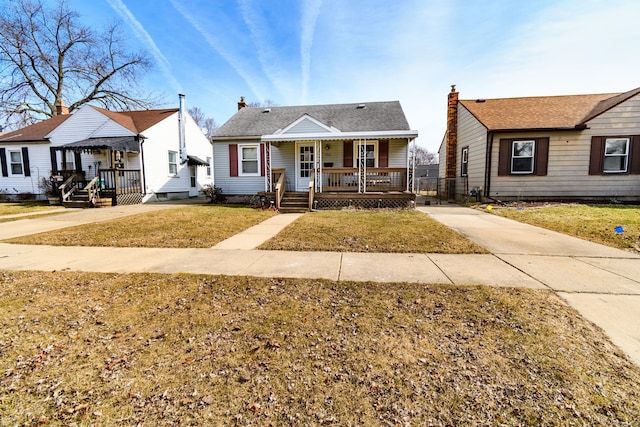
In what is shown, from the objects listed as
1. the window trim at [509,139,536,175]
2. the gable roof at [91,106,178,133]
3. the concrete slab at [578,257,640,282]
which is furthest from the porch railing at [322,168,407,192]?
the gable roof at [91,106,178,133]

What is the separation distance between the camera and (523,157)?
13320mm

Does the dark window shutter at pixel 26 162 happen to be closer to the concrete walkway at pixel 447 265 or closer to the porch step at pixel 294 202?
the concrete walkway at pixel 447 265

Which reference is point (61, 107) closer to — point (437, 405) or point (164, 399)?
point (164, 399)

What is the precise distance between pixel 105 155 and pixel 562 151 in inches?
890

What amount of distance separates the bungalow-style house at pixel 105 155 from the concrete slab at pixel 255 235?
9.93 meters

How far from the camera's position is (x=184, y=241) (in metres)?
6.57

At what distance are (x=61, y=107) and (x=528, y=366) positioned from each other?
28.1m

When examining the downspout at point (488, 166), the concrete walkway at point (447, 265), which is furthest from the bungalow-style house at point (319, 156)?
the concrete walkway at point (447, 265)

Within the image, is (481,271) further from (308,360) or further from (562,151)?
(562,151)

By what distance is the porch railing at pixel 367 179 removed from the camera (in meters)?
12.1

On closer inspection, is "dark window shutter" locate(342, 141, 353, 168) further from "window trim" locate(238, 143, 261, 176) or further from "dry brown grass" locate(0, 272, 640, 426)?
"dry brown grass" locate(0, 272, 640, 426)

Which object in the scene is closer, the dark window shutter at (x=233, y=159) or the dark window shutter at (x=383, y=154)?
the dark window shutter at (x=383, y=154)

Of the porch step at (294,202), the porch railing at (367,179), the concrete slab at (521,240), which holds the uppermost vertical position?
the porch railing at (367,179)

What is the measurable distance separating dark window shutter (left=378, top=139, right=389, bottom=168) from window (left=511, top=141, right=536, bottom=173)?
18.5 ft
